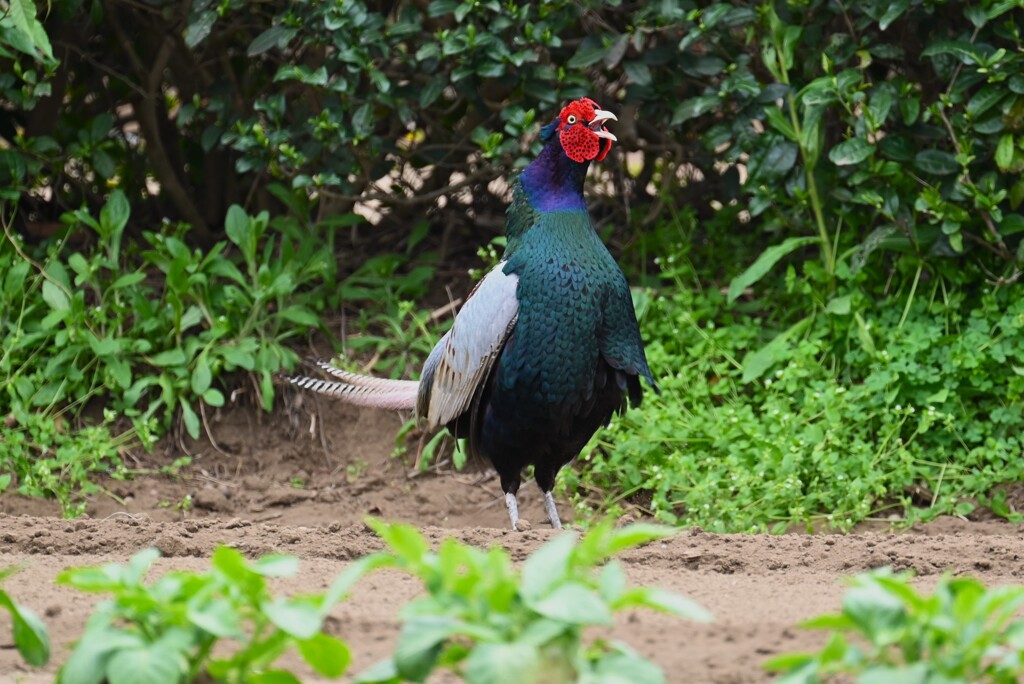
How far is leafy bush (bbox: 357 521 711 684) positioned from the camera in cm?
208

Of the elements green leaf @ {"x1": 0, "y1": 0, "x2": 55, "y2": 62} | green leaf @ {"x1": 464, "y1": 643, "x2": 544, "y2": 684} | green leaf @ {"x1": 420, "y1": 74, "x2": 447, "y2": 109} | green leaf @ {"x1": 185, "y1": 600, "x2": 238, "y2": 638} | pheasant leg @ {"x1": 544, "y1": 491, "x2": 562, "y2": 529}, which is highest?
green leaf @ {"x1": 0, "y1": 0, "x2": 55, "y2": 62}

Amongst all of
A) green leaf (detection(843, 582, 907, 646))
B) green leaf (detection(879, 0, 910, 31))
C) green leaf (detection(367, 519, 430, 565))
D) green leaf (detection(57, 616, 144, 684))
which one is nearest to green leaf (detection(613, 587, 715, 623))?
green leaf (detection(843, 582, 907, 646))

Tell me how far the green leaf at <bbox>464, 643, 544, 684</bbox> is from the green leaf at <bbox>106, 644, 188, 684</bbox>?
47cm

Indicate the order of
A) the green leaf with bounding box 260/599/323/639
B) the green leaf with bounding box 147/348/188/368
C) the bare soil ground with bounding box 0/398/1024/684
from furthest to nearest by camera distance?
the green leaf with bounding box 147/348/188/368
the bare soil ground with bounding box 0/398/1024/684
the green leaf with bounding box 260/599/323/639

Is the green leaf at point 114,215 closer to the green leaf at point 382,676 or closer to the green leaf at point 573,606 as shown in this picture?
the green leaf at point 382,676

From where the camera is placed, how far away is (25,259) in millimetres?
5898

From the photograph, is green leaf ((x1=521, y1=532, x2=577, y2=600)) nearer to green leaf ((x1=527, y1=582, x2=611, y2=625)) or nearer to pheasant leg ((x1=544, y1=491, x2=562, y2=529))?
green leaf ((x1=527, y1=582, x2=611, y2=625))

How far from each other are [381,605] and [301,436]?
3.10 meters

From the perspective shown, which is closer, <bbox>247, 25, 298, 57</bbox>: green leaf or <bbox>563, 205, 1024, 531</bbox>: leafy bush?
<bbox>563, 205, 1024, 531</bbox>: leafy bush

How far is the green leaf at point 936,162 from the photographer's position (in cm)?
532

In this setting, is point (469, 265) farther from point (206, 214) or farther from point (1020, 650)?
point (1020, 650)

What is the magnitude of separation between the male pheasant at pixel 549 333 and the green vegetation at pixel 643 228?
566 millimetres

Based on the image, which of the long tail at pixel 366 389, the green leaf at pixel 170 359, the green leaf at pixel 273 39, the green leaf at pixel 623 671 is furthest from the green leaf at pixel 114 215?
the green leaf at pixel 623 671

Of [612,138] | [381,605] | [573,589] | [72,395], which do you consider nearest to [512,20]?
[612,138]
